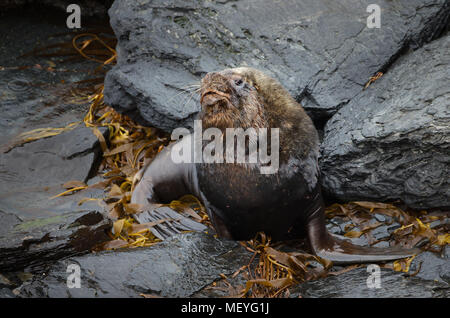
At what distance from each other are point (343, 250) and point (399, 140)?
990 mm

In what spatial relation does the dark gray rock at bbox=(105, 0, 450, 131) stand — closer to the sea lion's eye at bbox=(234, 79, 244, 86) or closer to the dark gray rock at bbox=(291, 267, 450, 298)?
the sea lion's eye at bbox=(234, 79, 244, 86)

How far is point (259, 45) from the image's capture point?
17.1ft

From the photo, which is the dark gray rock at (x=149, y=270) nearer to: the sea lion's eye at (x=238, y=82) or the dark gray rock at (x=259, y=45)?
the sea lion's eye at (x=238, y=82)

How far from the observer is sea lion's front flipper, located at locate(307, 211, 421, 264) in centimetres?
385

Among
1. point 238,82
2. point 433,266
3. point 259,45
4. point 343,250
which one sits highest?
point 259,45

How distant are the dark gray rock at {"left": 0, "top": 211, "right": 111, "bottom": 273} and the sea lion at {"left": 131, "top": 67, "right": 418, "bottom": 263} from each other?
919 mm

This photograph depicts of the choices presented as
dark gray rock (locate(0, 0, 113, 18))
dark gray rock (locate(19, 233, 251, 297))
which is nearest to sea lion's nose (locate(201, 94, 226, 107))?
dark gray rock (locate(19, 233, 251, 297))

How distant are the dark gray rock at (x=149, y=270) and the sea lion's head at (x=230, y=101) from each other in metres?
0.91

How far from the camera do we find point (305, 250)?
4.25 m

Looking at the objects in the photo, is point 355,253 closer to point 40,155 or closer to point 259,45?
point 259,45

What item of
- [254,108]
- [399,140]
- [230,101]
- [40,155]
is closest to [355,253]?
[399,140]

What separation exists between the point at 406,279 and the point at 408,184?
1095 mm

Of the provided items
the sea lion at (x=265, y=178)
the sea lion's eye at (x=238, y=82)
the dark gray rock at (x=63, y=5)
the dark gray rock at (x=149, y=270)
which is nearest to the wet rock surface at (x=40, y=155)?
the dark gray rock at (x=63, y=5)

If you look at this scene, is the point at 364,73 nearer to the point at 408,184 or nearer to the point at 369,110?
the point at 369,110
